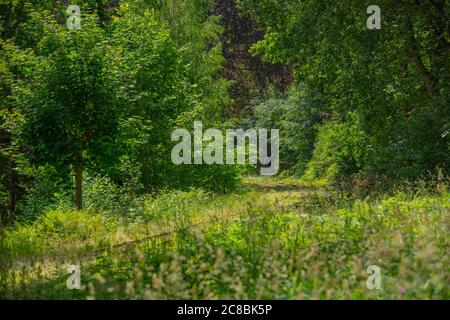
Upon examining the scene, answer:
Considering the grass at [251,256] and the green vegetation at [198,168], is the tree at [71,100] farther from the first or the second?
the grass at [251,256]

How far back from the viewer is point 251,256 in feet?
26.2

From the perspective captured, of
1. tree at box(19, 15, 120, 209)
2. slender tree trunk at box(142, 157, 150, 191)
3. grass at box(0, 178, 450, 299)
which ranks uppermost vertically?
tree at box(19, 15, 120, 209)

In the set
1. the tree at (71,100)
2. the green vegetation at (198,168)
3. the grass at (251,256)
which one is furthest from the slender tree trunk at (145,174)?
the grass at (251,256)

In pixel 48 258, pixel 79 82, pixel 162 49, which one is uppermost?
pixel 162 49

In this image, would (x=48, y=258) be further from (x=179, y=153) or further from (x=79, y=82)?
(x=179, y=153)

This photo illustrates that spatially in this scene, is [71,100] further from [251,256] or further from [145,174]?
[145,174]

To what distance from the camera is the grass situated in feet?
19.8

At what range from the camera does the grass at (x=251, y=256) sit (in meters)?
6.04

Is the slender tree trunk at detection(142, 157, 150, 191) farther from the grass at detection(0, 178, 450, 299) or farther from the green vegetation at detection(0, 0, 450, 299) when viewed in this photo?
the grass at detection(0, 178, 450, 299)

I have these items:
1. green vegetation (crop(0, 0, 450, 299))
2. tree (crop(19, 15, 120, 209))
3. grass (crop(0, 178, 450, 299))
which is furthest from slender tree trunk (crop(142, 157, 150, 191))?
grass (crop(0, 178, 450, 299))

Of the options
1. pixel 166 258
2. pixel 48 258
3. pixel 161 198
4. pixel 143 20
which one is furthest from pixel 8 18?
pixel 166 258
